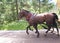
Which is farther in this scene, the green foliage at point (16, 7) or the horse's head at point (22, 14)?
the green foliage at point (16, 7)

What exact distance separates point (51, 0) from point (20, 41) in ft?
18.8

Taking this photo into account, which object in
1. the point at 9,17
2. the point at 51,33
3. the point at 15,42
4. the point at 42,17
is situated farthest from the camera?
the point at 9,17

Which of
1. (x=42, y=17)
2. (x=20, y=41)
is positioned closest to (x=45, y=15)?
(x=42, y=17)

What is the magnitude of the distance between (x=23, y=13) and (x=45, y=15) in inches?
21.5

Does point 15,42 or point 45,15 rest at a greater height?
point 45,15

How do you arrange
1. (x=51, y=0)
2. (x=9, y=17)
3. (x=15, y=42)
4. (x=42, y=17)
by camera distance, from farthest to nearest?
1. (x=51, y=0)
2. (x=9, y=17)
3. (x=42, y=17)
4. (x=15, y=42)

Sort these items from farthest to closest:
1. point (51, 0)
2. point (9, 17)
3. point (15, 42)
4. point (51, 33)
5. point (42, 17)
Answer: point (51, 0) < point (9, 17) < point (51, 33) < point (42, 17) < point (15, 42)

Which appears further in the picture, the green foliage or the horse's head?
the green foliage

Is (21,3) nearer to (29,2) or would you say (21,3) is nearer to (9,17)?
(29,2)

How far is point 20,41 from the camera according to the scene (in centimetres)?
516

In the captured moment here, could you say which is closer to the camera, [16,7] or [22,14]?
[22,14]

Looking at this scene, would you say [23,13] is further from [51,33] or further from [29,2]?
[29,2]

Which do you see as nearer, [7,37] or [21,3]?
[7,37]

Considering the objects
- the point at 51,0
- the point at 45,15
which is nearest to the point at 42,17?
the point at 45,15
